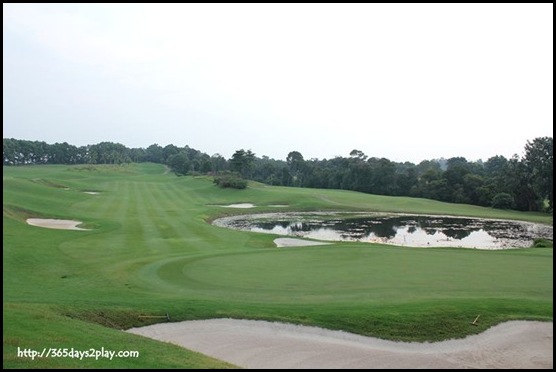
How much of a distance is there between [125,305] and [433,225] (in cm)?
4740

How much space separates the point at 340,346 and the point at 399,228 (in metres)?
41.8

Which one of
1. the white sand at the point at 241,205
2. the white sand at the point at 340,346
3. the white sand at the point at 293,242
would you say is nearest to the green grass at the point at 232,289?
the white sand at the point at 340,346

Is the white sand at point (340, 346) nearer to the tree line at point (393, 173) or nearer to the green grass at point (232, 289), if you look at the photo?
the green grass at point (232, 289)

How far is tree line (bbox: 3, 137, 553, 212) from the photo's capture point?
77938 mm

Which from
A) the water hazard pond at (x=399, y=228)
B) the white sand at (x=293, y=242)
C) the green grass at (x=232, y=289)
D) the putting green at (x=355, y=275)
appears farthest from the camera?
the water hazard pond at (x=399, y=228)

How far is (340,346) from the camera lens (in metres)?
12.3

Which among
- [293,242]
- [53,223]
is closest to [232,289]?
[293,242]

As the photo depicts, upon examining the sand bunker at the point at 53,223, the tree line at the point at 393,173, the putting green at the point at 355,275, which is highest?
the tree line at the point at 393,173

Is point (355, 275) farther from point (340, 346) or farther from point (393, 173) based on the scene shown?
point (393, 173)

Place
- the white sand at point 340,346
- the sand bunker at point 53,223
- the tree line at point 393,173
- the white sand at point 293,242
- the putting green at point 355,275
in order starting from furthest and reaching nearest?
the tree line at point 393,173 → the sand bunker at point 53,223 → the white sand at point 293,242 → the putting green at point 355,275 → the white sand at point 340,346

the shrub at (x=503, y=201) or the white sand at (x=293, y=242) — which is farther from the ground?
the shrub at (x=503, y=201)

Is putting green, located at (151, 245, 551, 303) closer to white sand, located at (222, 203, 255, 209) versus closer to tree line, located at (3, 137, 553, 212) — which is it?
white sand, located at (222, 203, 255, 209)

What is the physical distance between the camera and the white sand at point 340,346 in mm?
11383

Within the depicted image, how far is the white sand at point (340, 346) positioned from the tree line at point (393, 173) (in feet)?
222
